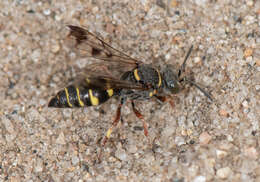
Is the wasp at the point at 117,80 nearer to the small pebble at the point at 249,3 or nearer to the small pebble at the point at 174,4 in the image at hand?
the small pebble at the point at 174,4

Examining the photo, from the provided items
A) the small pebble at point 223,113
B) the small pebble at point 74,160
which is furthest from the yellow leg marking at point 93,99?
the small pebble at point 223,113

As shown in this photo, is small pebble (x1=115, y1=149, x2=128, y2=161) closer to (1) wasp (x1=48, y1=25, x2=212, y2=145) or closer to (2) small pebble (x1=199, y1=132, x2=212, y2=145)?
(1) wasp (x1=48, y1=25, x2=212, y2=145)

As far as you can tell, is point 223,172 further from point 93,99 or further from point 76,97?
point 76,97

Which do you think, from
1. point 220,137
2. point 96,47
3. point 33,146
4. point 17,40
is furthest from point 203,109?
point 17,40

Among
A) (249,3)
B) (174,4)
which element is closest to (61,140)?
(174,4)

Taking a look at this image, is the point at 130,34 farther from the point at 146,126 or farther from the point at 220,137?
the point at 220,137

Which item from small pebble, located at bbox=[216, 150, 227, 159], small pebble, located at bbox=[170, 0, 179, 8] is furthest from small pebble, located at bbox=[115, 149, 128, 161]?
small pebble, located at bbox=[170, 0, 179, 8]

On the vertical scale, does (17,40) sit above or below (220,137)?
above
